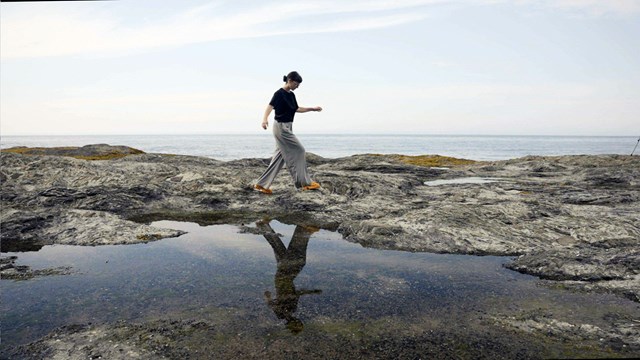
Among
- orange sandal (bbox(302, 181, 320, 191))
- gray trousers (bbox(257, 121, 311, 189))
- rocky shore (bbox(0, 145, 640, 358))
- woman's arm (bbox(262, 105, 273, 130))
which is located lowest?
rocky shore (bbox(0, 145, 640, 358))

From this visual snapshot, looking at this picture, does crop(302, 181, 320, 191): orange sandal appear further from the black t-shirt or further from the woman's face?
the woman's face

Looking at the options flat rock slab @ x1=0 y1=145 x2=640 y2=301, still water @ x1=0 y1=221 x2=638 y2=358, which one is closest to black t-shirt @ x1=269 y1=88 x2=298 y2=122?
flat rock slab @ x1=0 y1=145 x2=640 y2=301

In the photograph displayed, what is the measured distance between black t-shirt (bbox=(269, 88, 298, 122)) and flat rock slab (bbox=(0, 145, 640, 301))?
7.84 feet

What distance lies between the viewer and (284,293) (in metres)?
5.23

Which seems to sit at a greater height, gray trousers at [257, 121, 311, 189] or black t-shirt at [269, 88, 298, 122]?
black t-shirt at [269, 88, 298, 122]

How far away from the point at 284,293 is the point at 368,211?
5.36 metres

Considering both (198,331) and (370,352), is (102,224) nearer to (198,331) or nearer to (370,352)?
(198,331)

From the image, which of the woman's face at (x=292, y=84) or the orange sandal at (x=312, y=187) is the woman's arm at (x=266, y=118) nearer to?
the woman's face at (x=292, y=84)

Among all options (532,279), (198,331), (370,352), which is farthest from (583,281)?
(198,331)

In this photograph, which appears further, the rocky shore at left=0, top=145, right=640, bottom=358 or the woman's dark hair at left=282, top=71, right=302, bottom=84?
the woman's dark hair at left=282, top=71, right=302, bottom=84

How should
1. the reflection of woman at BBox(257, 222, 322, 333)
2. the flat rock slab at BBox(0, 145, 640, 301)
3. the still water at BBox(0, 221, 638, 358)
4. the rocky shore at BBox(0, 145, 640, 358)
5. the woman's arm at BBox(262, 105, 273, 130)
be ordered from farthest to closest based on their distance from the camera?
the woman's arm at BBox(262, 105, 273, 130) → the flat rock slab at BBox(0, 145, 640, 301) → the rocky shore at BBox(0, 145, 640, 358) → the reflection of woman at BBox(257, 222, 322, 333) → the still water at BBox(0, 221, 638, 358)

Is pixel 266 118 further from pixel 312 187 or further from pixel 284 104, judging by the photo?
pixel 312 187

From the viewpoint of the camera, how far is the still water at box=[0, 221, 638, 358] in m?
4.38

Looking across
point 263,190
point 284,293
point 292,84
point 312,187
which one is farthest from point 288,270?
point 292,84
